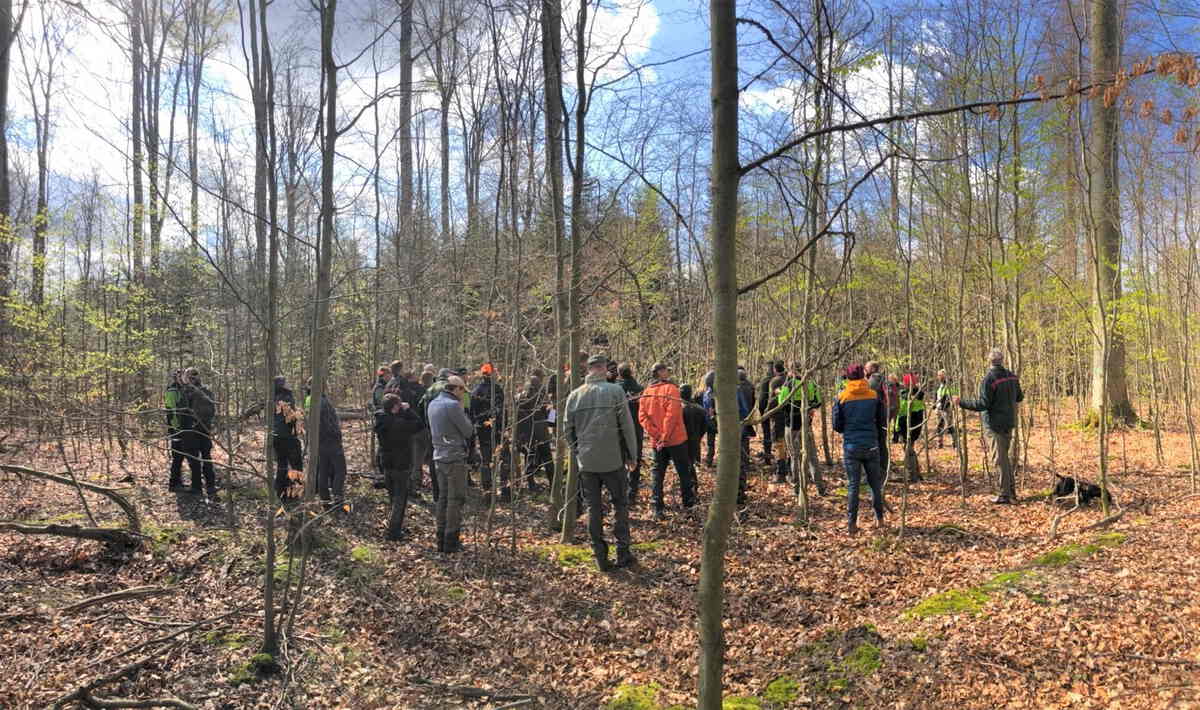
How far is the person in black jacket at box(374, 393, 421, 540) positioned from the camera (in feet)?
25.5

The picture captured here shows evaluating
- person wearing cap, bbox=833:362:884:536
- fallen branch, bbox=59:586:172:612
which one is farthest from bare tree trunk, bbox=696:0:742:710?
person wearing cap, bbox=833:362:884:536

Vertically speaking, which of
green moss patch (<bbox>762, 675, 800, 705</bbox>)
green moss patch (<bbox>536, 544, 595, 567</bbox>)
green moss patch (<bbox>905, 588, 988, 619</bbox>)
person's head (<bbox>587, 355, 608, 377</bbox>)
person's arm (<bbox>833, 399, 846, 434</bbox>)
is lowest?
green moss patch (<bbox>762, 675, 800, 705</bbox>)

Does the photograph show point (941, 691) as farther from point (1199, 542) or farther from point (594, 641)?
point (1199, 542)

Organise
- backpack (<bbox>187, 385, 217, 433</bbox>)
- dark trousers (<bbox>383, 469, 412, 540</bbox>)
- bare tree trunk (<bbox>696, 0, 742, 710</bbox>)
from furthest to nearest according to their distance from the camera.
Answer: backpack (<bbox>187, 385, 217, 433</bbox>), dark trousers (<bbox>383, 469, 412, 540</bbox>), bare tree trunk (<bbox>696, 0, 742, 710</bbox>)

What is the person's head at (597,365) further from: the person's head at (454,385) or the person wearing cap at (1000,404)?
the person wearing cap at (1000,404)

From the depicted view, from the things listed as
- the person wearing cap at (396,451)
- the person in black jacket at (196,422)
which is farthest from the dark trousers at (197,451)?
the person wearing cap at (396,451)

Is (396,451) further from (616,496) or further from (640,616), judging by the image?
(640,616)

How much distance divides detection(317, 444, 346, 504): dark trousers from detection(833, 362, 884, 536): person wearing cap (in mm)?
6302

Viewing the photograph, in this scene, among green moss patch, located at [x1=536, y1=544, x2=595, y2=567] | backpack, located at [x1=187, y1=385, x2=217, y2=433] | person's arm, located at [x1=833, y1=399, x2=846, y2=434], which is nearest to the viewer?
green moss patch, located at [x1=536, y1=544, x2=595, y2=567]

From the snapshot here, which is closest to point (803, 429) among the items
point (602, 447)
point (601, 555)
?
point (602, 447)

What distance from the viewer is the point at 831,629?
4.85 metres

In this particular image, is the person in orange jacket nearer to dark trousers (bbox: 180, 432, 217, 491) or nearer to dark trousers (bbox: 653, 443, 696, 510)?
dark trousers (bbox: 653, 443, 696, 510)

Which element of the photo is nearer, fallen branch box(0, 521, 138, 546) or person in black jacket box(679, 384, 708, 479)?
fallen branch box(0, 521, 138, 546)

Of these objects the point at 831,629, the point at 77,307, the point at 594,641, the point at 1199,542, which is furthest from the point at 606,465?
the point at 77,307
